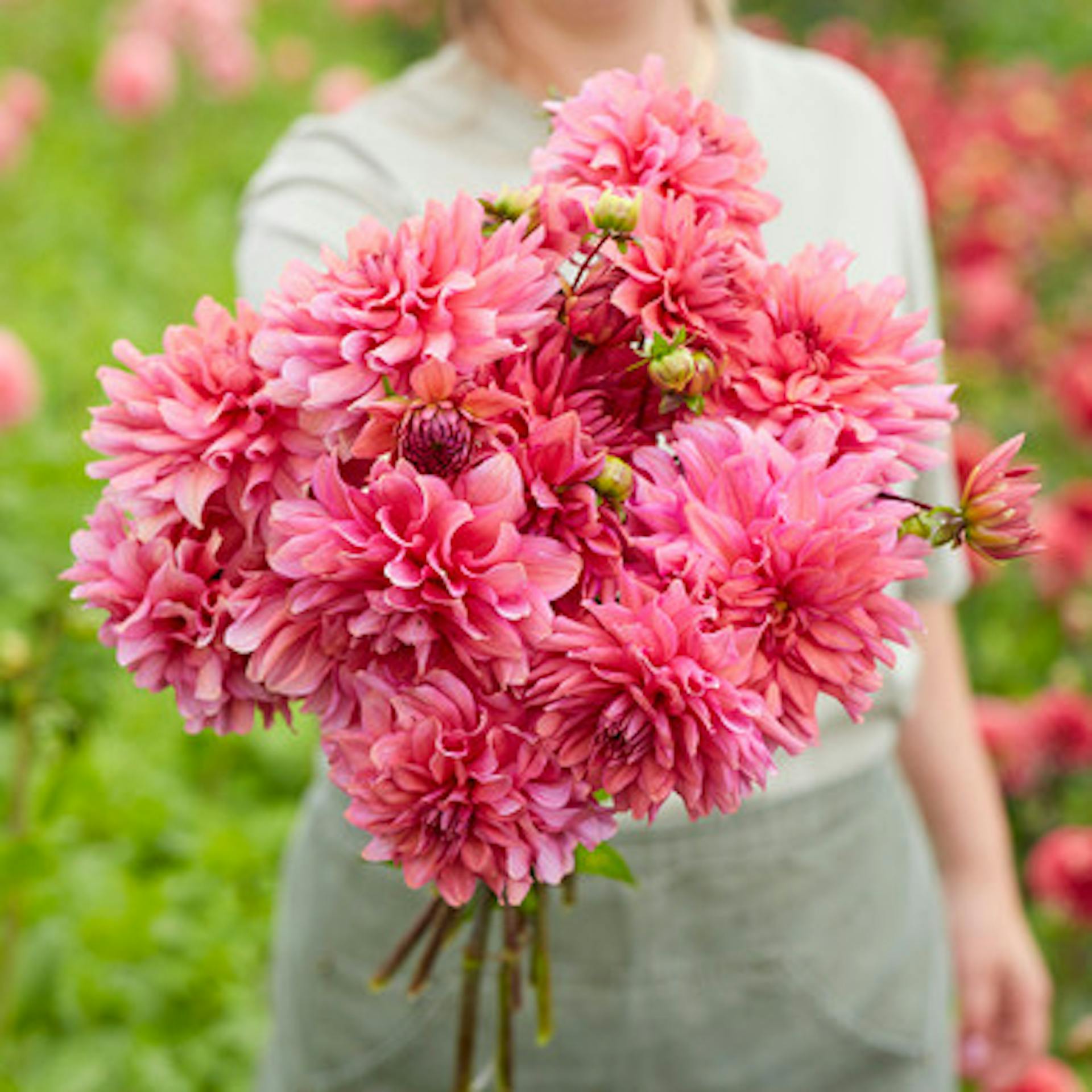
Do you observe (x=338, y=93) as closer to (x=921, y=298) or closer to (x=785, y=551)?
(x=921, y=298)

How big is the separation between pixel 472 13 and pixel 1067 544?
158 cm

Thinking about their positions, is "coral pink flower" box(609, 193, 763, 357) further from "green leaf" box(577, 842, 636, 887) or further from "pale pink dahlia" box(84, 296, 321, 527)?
"green leaf" box(577, 842, 636, 887)

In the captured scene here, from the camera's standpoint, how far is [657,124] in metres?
0.69

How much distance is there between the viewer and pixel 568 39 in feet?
4.13

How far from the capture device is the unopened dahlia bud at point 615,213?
25.3 inches

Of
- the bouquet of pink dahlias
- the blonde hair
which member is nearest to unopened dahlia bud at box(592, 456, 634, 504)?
the bouquet of pink dahlias

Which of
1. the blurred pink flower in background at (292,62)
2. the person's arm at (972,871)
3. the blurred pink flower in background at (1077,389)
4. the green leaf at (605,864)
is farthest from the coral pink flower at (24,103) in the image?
the green leaf at (605,864)

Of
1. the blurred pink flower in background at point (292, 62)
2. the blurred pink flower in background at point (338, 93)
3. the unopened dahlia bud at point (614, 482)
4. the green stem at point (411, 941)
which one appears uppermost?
the blurred pink flower in background at point (292, 62)

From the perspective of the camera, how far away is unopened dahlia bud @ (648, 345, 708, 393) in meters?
0.62

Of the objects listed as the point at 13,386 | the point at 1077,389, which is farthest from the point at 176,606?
the point at 1077,389

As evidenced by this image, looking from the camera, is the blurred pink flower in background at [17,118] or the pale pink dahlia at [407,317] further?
the blurred pink flower in background at [17,118]

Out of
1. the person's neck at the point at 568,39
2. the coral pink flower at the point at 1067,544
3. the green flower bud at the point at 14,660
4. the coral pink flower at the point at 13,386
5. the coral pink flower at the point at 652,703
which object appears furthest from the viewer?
the coral pink flower at the point at 13,386

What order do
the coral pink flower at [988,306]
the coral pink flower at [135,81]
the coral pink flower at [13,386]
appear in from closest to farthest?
the coral pink flower at [13,386], the coral pink flower at [988,306], the coral pink flower at [135,81]

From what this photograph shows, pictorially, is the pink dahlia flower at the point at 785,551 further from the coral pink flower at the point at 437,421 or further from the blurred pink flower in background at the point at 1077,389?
the blurred pink flower in background at the point at 1077,389
